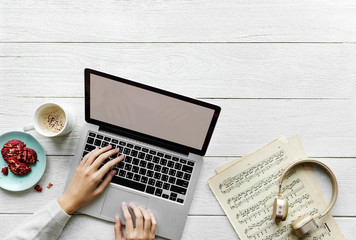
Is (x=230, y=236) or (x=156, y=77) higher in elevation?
(x=156, y=77)

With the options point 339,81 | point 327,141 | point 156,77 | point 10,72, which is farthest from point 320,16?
point 10,72

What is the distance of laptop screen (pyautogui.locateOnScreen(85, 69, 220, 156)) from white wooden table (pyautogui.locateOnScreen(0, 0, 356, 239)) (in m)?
0.12

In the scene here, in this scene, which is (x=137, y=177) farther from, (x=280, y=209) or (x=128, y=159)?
(x=280, y=209)

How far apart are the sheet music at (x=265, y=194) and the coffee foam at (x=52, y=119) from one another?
44cm

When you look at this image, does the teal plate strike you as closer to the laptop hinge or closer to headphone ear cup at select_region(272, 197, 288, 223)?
the laptop hinge

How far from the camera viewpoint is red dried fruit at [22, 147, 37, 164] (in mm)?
923

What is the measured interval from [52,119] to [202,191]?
0.45 metres

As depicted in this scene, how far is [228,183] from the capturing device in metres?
0.95

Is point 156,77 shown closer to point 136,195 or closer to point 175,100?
point 175,100

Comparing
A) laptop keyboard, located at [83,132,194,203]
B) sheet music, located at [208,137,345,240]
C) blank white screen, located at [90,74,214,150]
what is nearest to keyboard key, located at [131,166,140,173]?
laptop keyboard, located at [83,132,194,203]

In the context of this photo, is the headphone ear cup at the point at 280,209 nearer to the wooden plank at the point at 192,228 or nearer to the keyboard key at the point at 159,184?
the wooden plank at the point at 192,228

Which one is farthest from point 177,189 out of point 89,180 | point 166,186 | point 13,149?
point 13,149

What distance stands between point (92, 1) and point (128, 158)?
1.52 ft

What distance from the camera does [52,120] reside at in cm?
93
